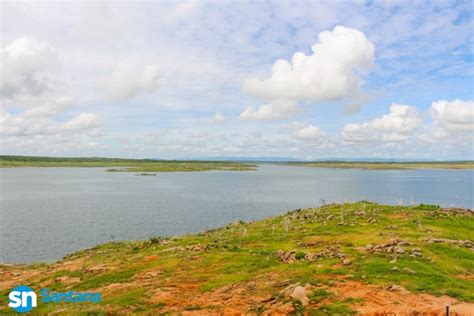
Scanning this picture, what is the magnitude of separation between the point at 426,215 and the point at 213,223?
41.4 metres

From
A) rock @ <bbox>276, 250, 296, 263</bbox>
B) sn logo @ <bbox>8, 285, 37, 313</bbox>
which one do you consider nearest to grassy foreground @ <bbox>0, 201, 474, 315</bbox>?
rock @ <bbox>276, 250, 296, 263</bbox>

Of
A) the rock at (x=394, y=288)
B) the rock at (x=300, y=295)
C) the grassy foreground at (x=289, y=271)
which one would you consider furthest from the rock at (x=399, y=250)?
the rock at (x=300, y=295)

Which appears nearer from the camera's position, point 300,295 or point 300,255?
point 300,295

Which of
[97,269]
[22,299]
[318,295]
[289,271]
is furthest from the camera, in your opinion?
[97,269]

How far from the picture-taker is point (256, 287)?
24.7m

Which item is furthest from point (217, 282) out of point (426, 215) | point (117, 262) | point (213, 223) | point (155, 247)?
point (213, 223)

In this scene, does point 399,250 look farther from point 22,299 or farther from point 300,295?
point 22,299

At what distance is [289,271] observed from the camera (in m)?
27.5

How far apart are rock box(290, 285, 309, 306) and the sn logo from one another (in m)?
19.8

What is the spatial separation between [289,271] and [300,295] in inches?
226

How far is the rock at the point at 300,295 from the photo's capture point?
2125cm

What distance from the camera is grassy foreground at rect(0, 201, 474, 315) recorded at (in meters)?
21.9

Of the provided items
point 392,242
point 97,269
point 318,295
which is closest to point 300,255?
point 318,295

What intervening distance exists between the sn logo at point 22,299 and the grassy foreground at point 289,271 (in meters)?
0.73
